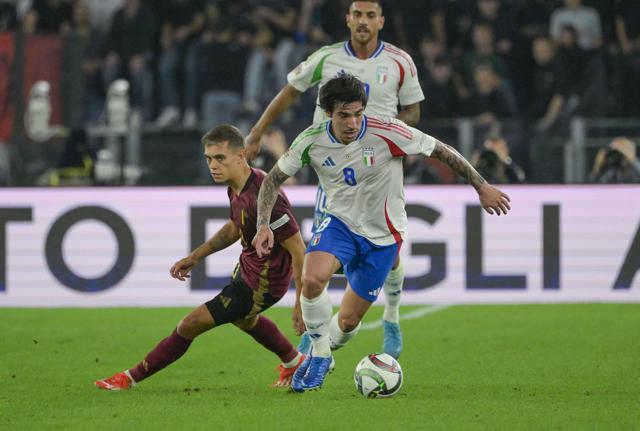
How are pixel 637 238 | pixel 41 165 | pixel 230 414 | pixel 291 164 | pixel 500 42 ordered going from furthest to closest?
1. pixel 500 42
2. pixel 41 165
3. pixel 637 238
4. pixel 291 164
5. pixel 230 414

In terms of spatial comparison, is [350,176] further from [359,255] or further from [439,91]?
[439,91]

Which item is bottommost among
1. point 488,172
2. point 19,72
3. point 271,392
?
point 271,392

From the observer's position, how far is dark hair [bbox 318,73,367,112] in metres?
6.81

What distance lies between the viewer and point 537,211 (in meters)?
12.5

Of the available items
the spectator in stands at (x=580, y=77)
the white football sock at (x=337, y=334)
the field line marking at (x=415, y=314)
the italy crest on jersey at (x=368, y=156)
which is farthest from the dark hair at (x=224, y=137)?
the spectator in stands at (x=580, y=77)

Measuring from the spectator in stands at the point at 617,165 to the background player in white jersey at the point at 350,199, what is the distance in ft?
19.6

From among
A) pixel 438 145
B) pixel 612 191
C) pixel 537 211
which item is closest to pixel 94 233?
pixel 537 211

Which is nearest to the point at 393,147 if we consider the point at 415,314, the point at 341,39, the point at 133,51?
the point at 415,314

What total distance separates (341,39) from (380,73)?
324 inches

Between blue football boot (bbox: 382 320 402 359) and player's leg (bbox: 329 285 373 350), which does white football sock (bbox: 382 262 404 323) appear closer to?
blue football boot (bbox: 382 320 402 359)

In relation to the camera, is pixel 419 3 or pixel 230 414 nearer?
pixel 230 414

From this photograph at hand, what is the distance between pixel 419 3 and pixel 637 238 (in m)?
5.87

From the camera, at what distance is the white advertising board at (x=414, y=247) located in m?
12.3

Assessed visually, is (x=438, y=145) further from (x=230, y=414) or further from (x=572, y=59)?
(x=572, y=59)
